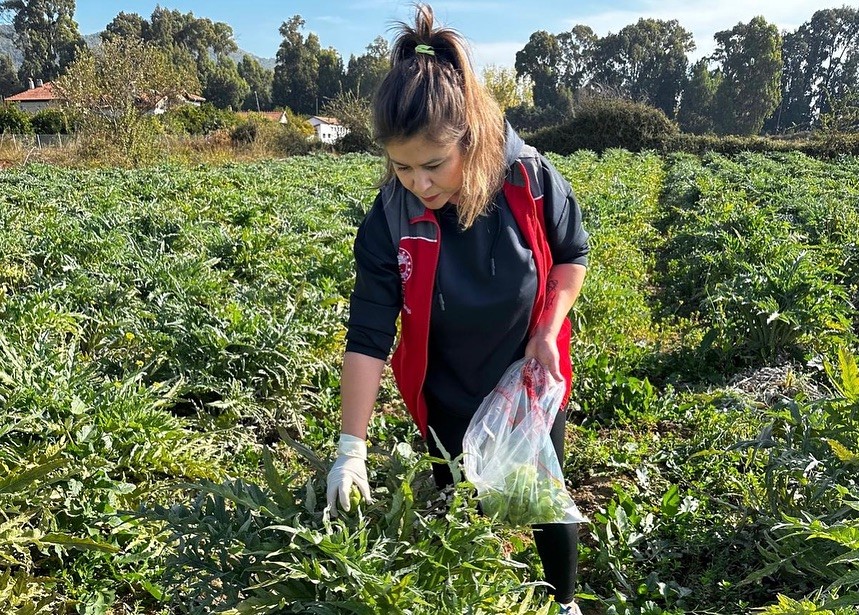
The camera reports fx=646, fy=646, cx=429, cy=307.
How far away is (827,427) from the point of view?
7.10 ft

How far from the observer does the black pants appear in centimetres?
191

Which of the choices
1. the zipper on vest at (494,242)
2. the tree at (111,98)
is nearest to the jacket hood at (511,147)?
the zipper on vest at (494,242)

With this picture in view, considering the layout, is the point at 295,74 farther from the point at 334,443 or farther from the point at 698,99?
the point at 334,443

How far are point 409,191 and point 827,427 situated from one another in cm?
161

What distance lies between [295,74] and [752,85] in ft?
161

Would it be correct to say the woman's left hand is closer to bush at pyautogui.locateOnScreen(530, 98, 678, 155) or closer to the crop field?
the crop field

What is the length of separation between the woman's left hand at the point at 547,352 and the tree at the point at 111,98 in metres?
25.0

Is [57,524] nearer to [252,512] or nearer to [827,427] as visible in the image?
[252,512]

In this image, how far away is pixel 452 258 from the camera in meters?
1.77

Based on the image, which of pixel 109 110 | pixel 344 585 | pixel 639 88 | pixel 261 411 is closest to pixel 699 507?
pixel 344 585

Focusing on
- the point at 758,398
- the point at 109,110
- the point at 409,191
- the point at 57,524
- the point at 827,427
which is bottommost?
the point at 57,524

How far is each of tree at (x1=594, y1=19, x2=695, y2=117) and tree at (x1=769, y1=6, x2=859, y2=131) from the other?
1146 centimetres

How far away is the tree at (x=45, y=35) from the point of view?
220ft

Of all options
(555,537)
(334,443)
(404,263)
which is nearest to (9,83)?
(334,443)
